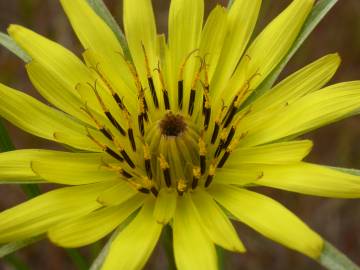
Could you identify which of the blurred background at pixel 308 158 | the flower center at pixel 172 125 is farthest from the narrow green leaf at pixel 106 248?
the blurred background at pixel 308 158

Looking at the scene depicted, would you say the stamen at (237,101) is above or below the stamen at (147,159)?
above

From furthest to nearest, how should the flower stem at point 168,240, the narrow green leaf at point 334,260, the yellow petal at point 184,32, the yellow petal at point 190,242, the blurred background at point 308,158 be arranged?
the blurred background at point 308,158 → the yellow petal at point 184,32 → the flower stem at point 168,240 → the yellow petal at point 190,242 → the narrow green leaf at point 334,260

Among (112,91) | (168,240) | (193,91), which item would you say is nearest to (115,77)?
(112,91)

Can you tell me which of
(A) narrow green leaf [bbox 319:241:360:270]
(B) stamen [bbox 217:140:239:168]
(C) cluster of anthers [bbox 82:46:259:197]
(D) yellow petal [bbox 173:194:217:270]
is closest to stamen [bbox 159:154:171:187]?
(C) cluster of anthers [bbox 82:46:259:197]

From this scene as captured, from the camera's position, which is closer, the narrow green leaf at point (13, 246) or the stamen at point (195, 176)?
the narrow green leaf at point (13, 246)

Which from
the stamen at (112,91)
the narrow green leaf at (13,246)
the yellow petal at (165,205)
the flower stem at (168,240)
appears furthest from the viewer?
the stamen at (112,91)

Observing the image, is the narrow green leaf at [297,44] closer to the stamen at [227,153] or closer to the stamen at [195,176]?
the stamen at [227,153]

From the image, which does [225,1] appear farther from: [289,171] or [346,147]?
[289,171]
